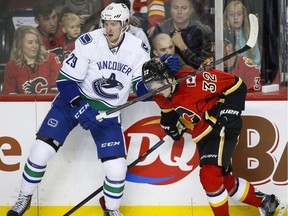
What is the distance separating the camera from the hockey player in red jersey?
4684 mm

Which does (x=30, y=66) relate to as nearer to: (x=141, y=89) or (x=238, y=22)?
(x=141, y=89)

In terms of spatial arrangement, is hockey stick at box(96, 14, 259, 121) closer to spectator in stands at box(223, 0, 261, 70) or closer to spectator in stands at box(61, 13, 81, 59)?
spectator in stands at box(223, 0, 261, 70)

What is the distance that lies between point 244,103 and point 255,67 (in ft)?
2.01

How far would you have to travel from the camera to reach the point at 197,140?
4.84 metres

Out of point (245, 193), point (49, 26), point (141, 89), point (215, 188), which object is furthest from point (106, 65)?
point (245, 193)

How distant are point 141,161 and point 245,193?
593 mm

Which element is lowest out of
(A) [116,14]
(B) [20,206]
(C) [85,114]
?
(B) [20,206]

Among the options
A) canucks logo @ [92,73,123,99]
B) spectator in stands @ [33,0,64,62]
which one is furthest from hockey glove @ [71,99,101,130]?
spectator in stands @ [33,0,64,62]

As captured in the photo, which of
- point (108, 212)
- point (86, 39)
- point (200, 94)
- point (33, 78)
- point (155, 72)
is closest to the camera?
point (155, 72)

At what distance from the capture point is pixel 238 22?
5.33m

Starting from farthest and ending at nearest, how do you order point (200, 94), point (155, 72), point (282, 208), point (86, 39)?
1. point (282, 208)
2. point (86, 39)
3. point (200, 94)
4. point (155, 72)

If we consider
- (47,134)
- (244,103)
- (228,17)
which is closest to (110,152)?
(47,134)

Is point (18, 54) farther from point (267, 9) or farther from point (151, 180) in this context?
point (267, 9)

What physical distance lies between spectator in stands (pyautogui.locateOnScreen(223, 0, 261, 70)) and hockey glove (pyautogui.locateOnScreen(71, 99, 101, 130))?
984mm
